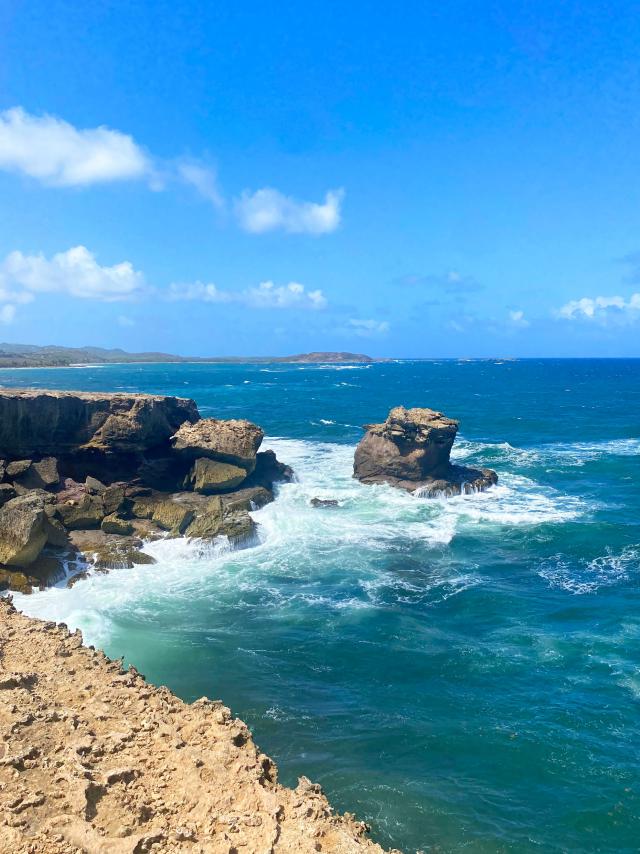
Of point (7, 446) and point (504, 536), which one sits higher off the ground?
point (7, 446)

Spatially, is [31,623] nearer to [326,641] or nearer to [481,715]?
[326,641]

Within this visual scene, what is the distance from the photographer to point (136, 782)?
31.7ft

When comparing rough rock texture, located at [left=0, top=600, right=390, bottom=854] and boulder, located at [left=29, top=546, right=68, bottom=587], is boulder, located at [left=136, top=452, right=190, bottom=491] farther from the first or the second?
rough rock texture, located at [left=0, top=600, right=390, bottom=854]

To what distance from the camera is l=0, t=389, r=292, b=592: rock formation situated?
2603cm

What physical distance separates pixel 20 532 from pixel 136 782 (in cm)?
1772

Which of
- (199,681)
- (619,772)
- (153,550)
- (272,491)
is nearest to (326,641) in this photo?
(199,681)

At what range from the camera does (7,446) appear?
32.6 metres

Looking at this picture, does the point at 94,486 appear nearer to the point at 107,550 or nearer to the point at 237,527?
the point at 107,550

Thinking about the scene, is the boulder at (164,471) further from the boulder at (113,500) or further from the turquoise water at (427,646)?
the turquoise water at (427,646)

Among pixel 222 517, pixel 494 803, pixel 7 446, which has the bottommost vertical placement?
pixel 494 803

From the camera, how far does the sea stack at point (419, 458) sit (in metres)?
40.7

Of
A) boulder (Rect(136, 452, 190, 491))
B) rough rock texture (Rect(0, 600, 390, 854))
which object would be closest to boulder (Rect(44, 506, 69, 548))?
boulder (Rect(136, 452, 190, 491))

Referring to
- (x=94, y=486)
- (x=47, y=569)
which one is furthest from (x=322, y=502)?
(x=47, y=569)

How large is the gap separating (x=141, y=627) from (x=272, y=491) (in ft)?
60.6
